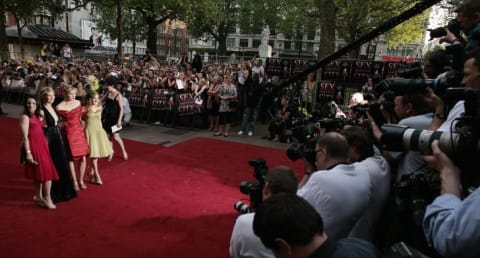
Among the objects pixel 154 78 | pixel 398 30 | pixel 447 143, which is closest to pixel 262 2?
pixel 398 30

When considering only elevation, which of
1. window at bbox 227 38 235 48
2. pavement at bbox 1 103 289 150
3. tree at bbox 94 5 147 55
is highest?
window at bbox 227 38 235 48

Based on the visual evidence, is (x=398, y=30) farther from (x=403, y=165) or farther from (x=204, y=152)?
(x=403, y=165)

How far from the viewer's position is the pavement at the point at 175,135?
32.6 feet

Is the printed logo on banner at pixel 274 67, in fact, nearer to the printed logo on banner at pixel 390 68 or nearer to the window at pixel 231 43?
the printed logo on banner at pixel 390 68

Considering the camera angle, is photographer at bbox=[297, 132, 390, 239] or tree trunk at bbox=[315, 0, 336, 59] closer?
photographer at bbox=[297, 132, 390, 239]

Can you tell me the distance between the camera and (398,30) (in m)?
28.5

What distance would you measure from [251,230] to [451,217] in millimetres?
1182

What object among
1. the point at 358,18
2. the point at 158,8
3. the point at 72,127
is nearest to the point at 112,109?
the point at 72,127

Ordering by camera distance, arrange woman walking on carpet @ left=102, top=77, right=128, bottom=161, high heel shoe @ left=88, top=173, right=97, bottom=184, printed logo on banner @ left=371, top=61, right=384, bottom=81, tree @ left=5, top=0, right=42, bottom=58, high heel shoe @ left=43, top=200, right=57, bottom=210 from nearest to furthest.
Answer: high heel shoe @ left=43, top=200, right=57, bottom=210 < high heel shoe @ left=88, top=173, right=97, bottom=184 < woman walking on carpet @ left=102, top=77, right=128, bottom=161 < printed logo on banner @ left=371, top=61, right=384, bottom=81 < tree @ left=5, top=0, right=42, bottom=58

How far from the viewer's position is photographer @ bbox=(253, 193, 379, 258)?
1.50 meters

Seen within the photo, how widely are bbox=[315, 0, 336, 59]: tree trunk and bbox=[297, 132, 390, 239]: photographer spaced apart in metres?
12.5

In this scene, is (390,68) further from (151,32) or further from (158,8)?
(151,32)

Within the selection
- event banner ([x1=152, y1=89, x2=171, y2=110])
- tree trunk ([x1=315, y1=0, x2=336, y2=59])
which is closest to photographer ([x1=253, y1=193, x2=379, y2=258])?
event banner ([x1=152, y1=89, x2=171, y2=110])

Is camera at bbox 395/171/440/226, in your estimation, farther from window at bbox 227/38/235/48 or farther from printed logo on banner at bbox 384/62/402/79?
window at bbox 227/38/235/48
